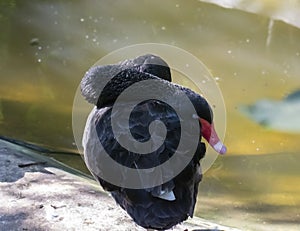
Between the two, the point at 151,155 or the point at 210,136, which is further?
the point at 210,136

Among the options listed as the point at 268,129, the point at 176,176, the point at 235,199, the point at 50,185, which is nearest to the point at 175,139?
the point at 176,176

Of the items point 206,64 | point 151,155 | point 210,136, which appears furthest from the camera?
point 206,64

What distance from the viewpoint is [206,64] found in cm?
635

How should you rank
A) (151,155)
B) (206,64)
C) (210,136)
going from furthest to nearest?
(206,64) < (210,136) < (151,155)

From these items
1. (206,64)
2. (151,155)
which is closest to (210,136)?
(151,155)

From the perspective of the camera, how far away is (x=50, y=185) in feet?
12.4

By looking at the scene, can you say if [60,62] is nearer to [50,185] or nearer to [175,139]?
[50,185]

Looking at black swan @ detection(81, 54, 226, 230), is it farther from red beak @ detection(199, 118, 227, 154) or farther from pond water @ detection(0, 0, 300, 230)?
pond water @ detection(0, 0, 300, 230)

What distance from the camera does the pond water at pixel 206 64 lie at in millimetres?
4504

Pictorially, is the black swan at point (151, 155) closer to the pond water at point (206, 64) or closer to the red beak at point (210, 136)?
the red beak at point (210, 136)

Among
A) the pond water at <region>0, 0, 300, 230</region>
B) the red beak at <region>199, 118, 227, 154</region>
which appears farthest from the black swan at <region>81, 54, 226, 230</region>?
the pond water at <region>0, 0, 300, 230</region>

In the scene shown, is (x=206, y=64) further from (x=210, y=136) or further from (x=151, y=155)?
(x=151, y=155)

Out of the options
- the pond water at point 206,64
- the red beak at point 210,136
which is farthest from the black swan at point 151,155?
the pond water at point 206,64

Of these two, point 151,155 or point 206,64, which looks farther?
point 206,64
